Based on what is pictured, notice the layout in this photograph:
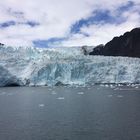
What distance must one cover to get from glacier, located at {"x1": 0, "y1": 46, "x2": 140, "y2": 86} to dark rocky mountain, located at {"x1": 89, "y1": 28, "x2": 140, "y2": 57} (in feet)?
87.9

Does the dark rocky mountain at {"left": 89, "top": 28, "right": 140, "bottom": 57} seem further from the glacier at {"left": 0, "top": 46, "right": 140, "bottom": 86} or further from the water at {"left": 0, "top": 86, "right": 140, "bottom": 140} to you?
the water at {"left": 0, "top": 86, "right": 140, "bottom": 140}

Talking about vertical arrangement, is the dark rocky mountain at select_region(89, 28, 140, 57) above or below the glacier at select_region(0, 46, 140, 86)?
above

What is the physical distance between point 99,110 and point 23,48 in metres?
25.3

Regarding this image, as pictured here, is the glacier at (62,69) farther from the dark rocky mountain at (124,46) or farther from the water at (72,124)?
the dark rocky mountain at (124,46)

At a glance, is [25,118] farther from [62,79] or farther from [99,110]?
[62,79]

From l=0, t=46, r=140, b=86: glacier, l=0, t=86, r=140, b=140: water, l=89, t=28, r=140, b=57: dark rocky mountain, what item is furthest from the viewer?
l=89, t=28, r=140, b=57: dark rocky mountain

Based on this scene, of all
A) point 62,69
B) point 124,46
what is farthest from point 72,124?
point 124,46

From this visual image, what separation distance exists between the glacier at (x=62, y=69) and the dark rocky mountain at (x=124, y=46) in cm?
2678

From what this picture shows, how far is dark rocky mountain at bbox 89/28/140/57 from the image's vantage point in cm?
6756

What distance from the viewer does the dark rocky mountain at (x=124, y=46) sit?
67.6m

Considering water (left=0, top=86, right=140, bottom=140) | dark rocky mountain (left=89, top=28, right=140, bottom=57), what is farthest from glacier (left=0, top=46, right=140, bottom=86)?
dark rocky mountain (left=89, top=28, right=140, bottom=57)

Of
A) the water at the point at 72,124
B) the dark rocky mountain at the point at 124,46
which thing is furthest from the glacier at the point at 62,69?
the dark rocky mountain at the point at 124,46

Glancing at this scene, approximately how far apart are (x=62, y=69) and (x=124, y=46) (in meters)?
33.9

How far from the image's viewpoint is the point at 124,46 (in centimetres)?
7069
